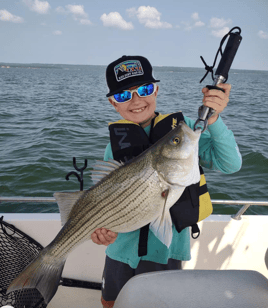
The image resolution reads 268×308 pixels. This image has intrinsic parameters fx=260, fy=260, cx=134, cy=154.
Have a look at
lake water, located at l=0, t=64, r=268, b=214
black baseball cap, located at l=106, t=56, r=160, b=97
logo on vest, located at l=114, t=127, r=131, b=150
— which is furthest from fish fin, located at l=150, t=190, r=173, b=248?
lake water, located at l=0, t=64, r=268, b=214

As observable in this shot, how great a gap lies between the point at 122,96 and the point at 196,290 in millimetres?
1641

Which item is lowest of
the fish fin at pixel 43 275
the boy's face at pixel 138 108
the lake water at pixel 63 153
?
the lake water at pixel 63 153

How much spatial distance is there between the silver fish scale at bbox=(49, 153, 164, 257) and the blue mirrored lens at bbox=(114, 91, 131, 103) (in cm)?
69

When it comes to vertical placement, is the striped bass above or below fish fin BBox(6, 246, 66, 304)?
above

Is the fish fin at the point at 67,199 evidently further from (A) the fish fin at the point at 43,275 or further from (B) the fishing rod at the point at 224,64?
(B) the fishing rod at the point at 224,64

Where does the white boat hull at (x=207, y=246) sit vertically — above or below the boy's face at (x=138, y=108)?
below

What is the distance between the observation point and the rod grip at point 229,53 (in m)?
1.75

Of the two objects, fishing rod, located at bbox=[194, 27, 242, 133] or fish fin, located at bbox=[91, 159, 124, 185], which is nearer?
fishing rod, located at bbox=[194, 27, 242, 133]

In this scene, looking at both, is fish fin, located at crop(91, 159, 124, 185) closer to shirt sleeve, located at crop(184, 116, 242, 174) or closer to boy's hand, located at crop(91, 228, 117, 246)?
boy's hand, located at crop(91, 228, 117, 246)

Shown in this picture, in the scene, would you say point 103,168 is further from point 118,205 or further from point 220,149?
point 220,149

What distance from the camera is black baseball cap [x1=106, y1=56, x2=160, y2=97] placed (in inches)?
92.7

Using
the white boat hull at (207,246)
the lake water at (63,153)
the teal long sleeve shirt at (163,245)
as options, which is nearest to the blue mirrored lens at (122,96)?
the teal long sleeve shirt at (163,245)

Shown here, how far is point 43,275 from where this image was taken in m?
2.11

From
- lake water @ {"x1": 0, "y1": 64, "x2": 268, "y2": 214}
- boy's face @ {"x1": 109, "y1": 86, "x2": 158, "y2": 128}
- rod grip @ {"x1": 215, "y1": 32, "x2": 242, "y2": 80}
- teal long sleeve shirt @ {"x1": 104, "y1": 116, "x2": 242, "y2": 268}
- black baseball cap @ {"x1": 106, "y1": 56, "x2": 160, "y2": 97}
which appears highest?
rod grip @ {"x1": 215, "y1": 32, "x2": 242, "y2": 80}
